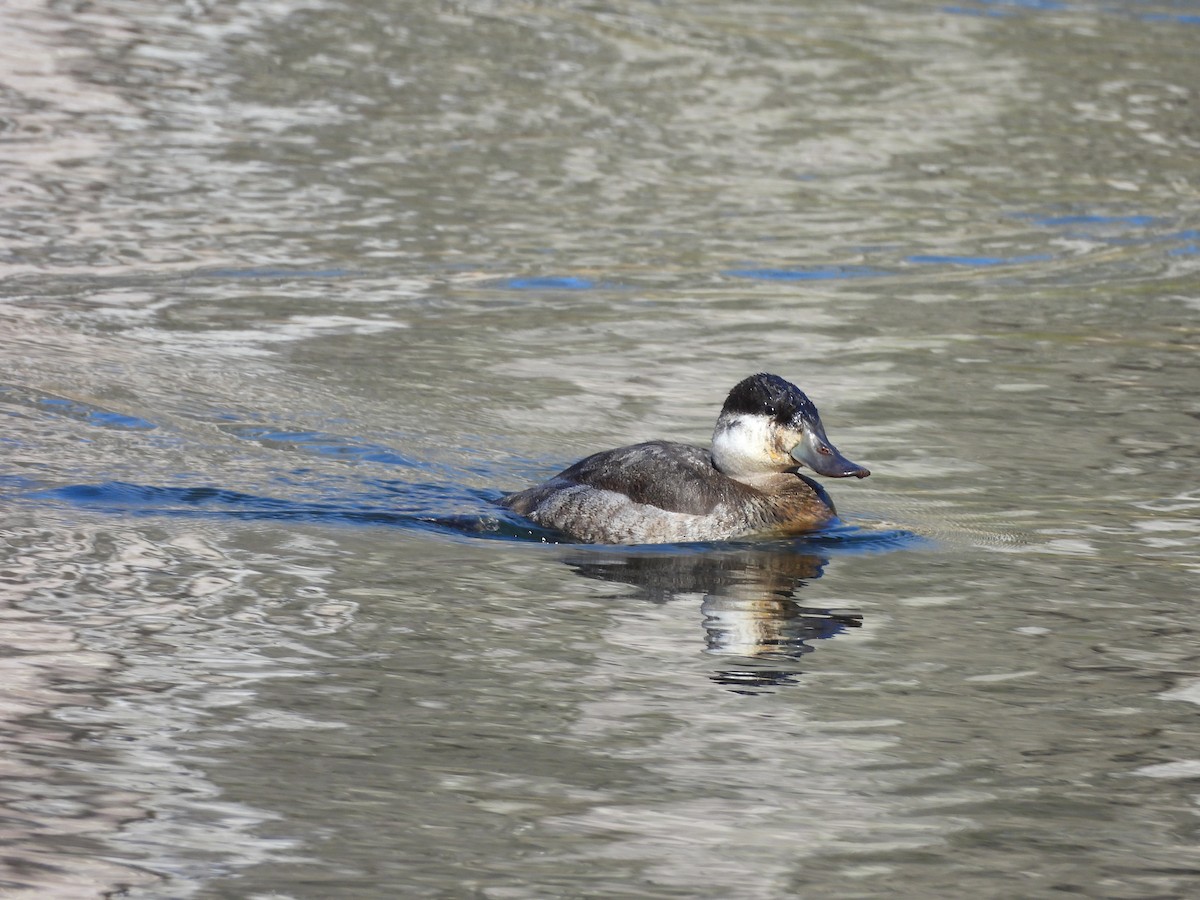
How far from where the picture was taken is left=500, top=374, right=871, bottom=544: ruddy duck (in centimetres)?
842

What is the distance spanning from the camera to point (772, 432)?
8.55m

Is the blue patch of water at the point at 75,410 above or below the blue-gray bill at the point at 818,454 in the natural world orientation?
below

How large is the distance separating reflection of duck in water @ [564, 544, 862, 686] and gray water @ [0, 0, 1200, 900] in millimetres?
32

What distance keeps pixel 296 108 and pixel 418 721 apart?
14088 millimetres

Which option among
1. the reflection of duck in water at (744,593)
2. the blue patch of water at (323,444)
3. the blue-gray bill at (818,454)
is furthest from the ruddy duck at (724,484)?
the blue patch of water at (323,444)

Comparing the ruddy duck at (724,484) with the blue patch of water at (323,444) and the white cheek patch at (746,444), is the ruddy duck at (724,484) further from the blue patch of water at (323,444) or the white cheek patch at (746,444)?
the blue patch of water at (323,444)

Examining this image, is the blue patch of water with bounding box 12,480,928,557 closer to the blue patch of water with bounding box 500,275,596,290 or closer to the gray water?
the gray water

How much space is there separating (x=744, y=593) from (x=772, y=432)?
3.55ft

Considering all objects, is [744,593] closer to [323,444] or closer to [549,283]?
[323,444]

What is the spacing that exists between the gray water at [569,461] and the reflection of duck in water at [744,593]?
0.03 meters

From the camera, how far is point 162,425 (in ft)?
34.1

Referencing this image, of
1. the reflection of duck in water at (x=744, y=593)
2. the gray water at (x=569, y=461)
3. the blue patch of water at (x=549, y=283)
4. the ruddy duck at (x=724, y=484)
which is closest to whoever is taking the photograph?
the gray water at (x=569, y=461)

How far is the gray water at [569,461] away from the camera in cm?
530

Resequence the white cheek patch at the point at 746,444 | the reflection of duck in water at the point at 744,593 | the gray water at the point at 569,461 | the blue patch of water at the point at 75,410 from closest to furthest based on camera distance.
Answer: the gray water at the point at 569,461 → the reflection of duck in water at the point at 744,593 → the white cheek patch at the point at 746,444 → the blue patch of water at the point at 75,410
